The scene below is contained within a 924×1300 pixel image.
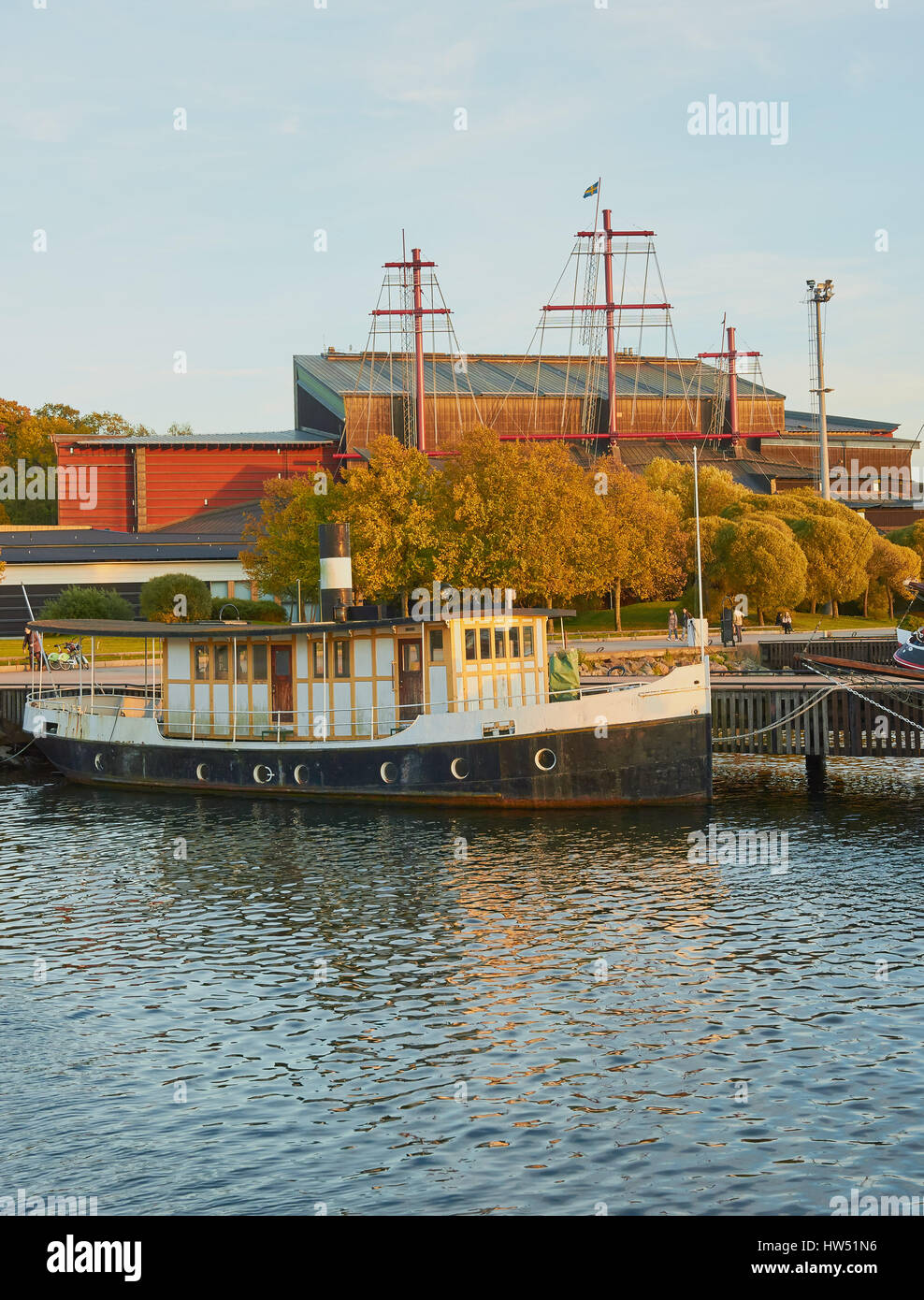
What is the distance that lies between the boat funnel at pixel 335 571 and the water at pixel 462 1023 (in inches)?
411

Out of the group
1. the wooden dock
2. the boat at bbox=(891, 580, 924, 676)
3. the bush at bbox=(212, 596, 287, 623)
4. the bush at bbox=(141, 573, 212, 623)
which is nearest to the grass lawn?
the bush at bbox=(212, 596, 287, 623)

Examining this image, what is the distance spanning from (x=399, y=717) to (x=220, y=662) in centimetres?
658

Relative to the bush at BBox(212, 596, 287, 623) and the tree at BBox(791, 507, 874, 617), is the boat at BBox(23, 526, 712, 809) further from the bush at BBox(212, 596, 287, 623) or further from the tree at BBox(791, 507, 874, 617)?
the tree at BBox(791, 507, 874, 617)

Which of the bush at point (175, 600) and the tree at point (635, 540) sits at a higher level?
the tree at point (635, 540)

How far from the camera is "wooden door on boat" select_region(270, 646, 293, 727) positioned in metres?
39.7

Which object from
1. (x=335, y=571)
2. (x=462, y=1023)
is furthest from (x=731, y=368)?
(x=462, y=1023)

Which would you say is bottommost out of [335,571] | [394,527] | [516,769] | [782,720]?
[516,769]

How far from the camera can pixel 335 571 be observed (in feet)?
139

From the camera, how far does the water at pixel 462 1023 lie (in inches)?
565

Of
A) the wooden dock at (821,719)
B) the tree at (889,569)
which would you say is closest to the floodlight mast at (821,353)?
the tree at (889,569)

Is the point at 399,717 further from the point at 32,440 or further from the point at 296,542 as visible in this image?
the point at 32,440

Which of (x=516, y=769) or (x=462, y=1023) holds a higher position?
(x=516, y=769)

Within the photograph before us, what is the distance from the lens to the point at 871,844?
31359 mm

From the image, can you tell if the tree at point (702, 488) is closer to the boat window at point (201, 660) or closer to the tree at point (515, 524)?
the tree at point (515, 524)
